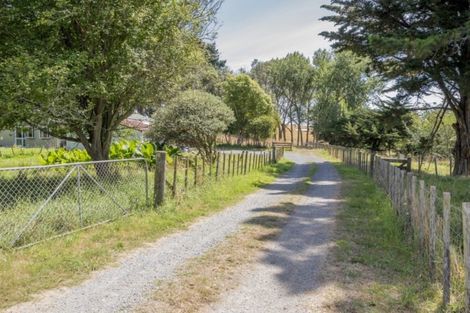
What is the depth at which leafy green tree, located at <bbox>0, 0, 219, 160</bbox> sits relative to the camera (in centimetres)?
991

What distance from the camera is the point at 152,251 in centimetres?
671

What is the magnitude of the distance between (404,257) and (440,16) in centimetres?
1131

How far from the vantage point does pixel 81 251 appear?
6383 mm

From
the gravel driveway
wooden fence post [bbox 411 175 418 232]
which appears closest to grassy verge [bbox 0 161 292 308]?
the gravel driveway

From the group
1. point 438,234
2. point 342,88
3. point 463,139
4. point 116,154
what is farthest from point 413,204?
point 342,88

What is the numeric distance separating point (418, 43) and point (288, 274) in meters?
9.17

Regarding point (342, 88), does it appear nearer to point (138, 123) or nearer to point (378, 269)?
point (138, 123)

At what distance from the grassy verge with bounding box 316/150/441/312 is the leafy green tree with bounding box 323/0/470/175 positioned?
233 inches

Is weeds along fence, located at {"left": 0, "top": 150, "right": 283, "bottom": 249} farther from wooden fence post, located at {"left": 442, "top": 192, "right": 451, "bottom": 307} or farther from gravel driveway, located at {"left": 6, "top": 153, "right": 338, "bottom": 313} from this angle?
wooden fence post, located at {"left": 442, "top": 192, "right": 451, "bottom": 307}

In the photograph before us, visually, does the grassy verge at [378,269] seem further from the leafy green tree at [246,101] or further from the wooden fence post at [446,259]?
the leafy green tree at [246,101]

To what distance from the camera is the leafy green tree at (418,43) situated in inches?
501

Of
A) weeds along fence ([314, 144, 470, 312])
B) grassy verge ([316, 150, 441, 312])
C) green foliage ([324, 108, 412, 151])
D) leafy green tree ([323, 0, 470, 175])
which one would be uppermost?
leafy green tree ([323, 0, 470, 175])

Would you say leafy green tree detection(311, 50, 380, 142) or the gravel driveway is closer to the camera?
the gravel driveway

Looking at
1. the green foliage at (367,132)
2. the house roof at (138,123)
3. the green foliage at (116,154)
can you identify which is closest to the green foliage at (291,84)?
the green foliage at (367,132)
